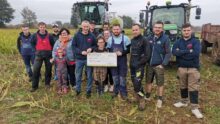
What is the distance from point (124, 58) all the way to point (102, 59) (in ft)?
1.50

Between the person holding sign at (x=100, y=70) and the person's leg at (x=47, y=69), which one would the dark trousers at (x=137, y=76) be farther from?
the person's leg at (x=47, y=69)

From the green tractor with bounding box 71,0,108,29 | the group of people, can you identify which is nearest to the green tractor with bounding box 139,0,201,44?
the group of people

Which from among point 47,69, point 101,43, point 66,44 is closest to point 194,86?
point 101,43

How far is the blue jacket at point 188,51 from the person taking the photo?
5.50 metres

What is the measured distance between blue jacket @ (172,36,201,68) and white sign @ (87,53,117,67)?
1242mm

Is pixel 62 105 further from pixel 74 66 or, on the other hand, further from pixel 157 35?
pixel 157 35

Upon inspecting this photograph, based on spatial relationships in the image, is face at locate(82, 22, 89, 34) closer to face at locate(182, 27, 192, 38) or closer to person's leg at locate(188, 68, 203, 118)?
face at locate(182, 27, 192, 38)

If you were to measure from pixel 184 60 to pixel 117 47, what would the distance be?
4.45ft

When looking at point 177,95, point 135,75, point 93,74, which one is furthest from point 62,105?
point 177,95

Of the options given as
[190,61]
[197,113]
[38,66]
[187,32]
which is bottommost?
[197,113]

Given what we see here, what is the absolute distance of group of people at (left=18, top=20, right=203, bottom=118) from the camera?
5.63 metres

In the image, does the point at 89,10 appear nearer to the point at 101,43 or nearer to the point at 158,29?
the point at 101,43

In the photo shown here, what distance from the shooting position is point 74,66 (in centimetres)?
698

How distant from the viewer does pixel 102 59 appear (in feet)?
20.1
